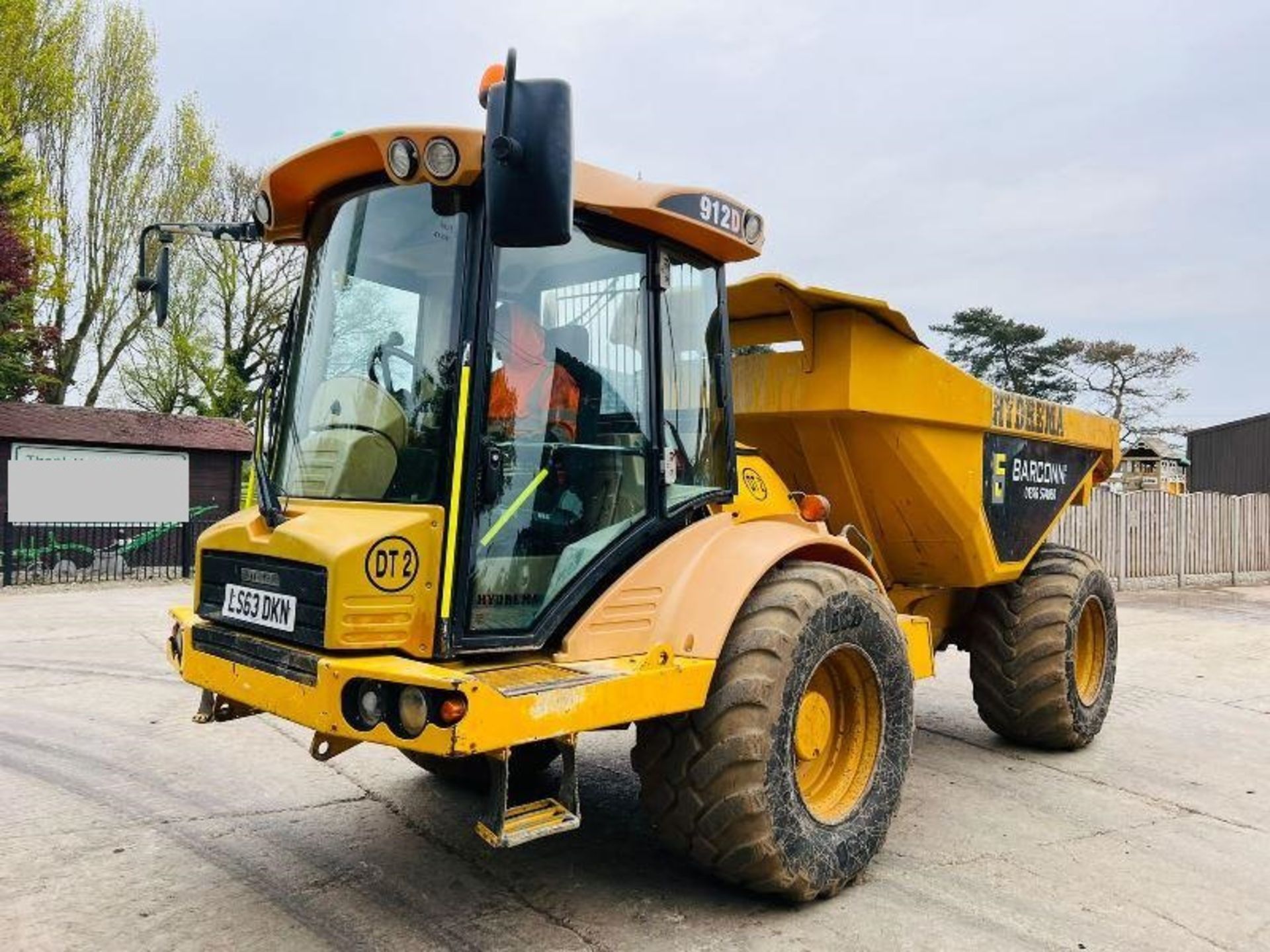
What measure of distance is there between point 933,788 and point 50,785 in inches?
166

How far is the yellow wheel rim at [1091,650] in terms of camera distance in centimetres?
624

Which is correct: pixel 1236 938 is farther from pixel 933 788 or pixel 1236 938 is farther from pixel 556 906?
pixel 556 906

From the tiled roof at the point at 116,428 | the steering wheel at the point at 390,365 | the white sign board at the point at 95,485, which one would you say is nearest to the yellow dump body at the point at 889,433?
the steering wheel at the point at 390,365

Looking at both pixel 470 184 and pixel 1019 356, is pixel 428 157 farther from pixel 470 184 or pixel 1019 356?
pixel 1019 356

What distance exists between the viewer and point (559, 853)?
4.09 metres

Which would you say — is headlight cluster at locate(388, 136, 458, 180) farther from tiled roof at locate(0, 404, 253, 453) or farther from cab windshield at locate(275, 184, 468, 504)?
tiled roof at locate(0, 404, 253, 453)

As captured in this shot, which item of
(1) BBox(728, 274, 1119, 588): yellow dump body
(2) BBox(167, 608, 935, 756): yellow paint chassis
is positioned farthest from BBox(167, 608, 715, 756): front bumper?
(1) BBox(728, 274, 1119, 588): yellow dump body

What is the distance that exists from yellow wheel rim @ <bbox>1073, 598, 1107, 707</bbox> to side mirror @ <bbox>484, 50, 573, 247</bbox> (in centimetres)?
471

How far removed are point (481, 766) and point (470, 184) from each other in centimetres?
266

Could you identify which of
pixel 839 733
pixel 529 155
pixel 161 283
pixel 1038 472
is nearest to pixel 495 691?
pixel 529 155

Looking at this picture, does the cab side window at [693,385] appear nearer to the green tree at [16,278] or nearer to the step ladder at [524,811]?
the step ladder at [524,811]

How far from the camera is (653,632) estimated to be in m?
3.46

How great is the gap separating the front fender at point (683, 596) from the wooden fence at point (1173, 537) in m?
12.9

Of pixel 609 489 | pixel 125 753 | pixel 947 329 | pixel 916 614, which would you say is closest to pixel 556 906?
pixel 609 489
